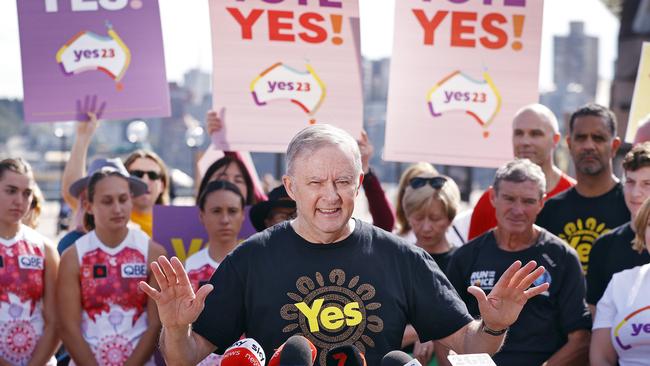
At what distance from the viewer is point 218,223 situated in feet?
19.5

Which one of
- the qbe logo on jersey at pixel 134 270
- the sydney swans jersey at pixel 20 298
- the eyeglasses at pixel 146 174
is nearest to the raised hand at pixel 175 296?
the qbe logo on jersey at pixel 134 270

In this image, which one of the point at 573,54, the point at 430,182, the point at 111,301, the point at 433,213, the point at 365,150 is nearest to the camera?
the point at 111,301

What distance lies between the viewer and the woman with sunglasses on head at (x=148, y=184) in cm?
698

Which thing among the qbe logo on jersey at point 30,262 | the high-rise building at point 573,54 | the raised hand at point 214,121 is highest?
the raised hand at point 214,121

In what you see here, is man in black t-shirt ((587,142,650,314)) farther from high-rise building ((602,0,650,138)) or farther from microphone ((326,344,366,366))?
high-rise building ((602,0,650,138))

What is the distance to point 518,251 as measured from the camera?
17.5 ft

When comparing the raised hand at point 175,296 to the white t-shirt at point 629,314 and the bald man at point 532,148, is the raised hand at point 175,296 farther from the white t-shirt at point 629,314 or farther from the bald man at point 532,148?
the bald man at point 532,148

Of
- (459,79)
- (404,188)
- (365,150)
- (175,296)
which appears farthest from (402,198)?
(175,296)

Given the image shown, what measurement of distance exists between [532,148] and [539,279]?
125cm

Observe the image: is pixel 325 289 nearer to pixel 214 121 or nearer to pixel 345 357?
pixel 345 357

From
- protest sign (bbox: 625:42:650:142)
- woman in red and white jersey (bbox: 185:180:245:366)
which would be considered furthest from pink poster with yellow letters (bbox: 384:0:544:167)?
woman in red and white jersey (bbox: 185:180:245:366)

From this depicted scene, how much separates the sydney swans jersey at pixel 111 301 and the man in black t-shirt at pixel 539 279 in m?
1.76

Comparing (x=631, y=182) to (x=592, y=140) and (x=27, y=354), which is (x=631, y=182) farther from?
(x=27, y=354)

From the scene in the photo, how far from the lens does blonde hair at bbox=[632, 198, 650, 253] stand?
16.2 feet
